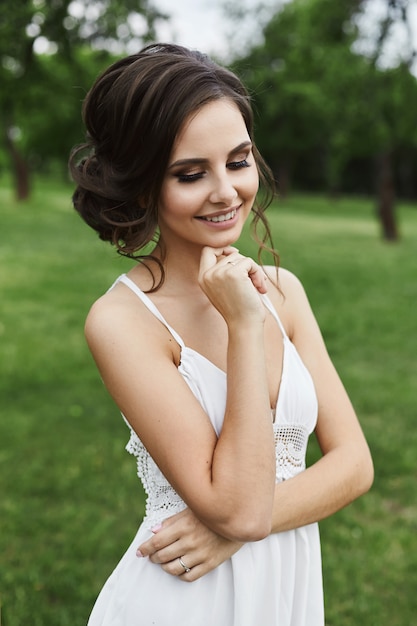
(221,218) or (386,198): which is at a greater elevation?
(221,218)

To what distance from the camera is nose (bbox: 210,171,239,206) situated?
6.47 ft

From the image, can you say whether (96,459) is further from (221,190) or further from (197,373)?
(221,190)

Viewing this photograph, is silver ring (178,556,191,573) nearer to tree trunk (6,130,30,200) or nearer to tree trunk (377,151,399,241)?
tree trunk (377,151,399,241)

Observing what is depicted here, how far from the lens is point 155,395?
187 cm

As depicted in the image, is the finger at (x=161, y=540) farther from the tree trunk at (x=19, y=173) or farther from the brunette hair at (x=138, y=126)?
the tree trunk at (x=19, y=173)

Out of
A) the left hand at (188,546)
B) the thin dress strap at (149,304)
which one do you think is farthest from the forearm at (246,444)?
the thin dress strap at (149,304)

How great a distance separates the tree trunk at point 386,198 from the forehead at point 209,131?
21997 millimetres

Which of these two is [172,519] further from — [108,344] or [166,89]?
[166,89]

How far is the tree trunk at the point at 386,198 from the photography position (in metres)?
23.1

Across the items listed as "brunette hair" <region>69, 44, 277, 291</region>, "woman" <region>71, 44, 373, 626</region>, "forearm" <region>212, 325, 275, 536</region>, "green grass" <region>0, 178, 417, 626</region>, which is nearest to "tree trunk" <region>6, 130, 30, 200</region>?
"green grass" <region>0, 178, 417, 626</region>

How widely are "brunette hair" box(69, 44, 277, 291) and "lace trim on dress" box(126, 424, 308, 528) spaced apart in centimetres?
54

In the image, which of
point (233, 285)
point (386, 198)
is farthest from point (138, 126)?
point (386, 198)

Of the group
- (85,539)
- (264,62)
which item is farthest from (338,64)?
(264,62)

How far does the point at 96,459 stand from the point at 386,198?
747 inches
